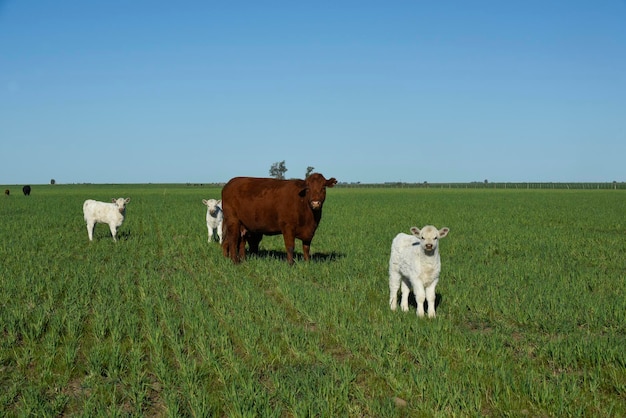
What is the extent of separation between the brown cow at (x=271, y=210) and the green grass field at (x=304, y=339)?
29.9 inches

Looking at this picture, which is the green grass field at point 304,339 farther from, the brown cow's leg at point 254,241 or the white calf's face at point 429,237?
the brown cow's leg at point 254,241

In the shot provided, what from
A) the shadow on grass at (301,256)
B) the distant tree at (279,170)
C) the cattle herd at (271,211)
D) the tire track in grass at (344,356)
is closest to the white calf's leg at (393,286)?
the tire track in grass at (344,356)

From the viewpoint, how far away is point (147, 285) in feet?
33.1

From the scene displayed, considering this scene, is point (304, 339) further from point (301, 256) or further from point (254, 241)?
point (254, 241)

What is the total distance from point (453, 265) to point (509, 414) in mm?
7982

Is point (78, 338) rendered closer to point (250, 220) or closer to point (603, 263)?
point (250, 220)

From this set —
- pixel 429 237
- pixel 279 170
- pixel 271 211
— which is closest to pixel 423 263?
pixel 429 237

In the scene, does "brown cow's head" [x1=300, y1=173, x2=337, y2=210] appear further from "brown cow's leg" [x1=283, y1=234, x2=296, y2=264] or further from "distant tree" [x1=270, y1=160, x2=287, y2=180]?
"distant tree" [x1=270, y1=160, x2=287, y2=180]

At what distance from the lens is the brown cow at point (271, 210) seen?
484 inches

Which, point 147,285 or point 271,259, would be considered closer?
point 147,285

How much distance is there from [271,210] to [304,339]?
6.53m

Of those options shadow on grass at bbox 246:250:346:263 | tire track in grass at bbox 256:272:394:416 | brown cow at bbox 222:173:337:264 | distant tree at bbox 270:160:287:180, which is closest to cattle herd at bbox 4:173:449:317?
brown cow at bbox 222:173:337:264

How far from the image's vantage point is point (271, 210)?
12.9 m

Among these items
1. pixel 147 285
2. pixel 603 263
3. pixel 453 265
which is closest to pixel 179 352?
pixel 147 285
